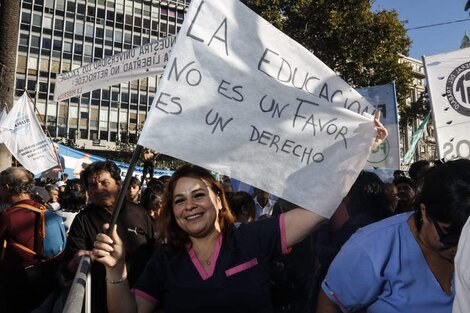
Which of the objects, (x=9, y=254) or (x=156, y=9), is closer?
(x=9, y=254)

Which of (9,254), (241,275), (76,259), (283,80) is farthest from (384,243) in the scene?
(9,254)

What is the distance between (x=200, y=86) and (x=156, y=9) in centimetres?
6659

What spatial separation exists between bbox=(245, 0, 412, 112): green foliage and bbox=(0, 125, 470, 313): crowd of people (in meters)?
16.8

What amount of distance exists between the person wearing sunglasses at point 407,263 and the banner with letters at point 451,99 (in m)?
2.37

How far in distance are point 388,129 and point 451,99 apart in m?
1.39

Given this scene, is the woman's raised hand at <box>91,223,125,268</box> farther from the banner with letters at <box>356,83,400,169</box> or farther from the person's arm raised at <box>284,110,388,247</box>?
the banner with letters at <box>356,83,400,169</box>

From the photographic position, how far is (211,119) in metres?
1.78

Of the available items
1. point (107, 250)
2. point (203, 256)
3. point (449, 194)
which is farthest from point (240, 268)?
point (449, 194)

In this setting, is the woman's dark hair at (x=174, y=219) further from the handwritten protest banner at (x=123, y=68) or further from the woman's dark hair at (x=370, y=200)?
the handwritten protest banner at (x=123, y=68)

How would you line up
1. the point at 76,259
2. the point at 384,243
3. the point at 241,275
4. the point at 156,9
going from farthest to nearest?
the point at 156,9, the point at 76,259, the point at 241,275, the point at 384,243

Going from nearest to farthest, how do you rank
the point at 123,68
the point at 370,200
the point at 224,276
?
the point at 224,276 < the point at 370,200 < the point at 123,68

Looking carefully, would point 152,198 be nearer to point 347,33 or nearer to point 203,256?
point 203,256

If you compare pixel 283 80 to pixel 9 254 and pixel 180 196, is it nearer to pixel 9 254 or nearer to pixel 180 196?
pixel 180 196

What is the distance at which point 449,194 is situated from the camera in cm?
150
